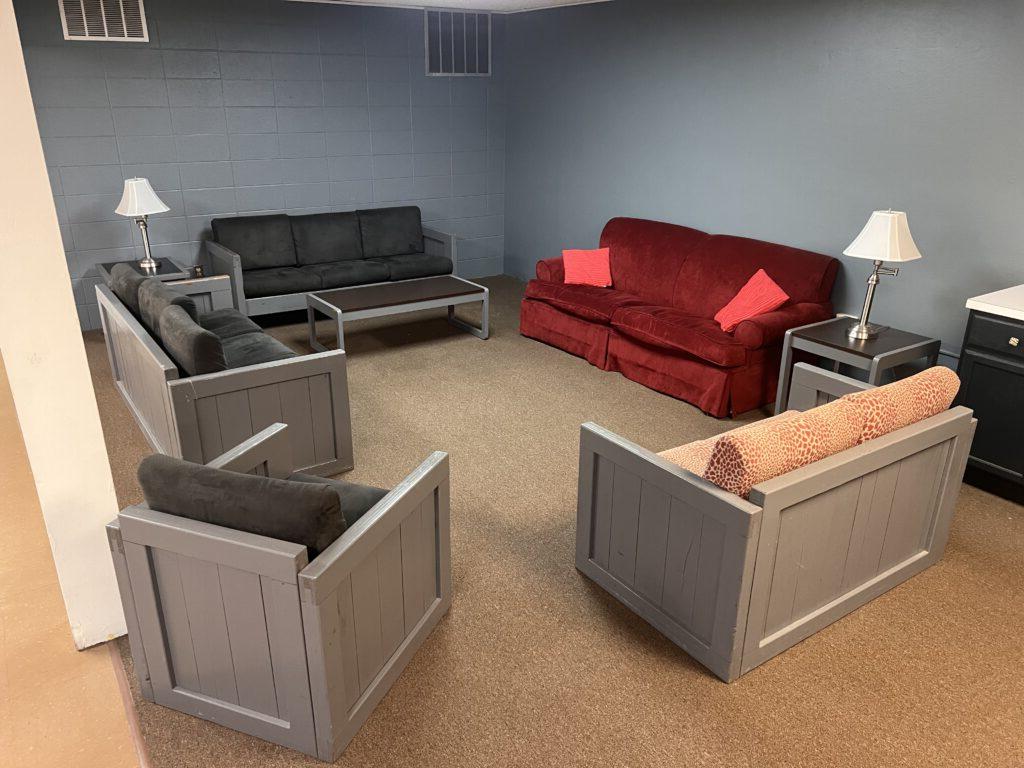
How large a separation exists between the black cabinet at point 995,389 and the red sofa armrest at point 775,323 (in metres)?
1.03

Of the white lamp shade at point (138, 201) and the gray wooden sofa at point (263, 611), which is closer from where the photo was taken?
the gray wooden sofa at point (263, 611)

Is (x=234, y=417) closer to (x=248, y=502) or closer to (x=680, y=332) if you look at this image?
(x=248, y=502)

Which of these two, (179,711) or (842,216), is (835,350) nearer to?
(842,216)

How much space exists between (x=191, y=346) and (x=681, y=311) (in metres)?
3.18

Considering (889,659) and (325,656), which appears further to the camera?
(889,659)

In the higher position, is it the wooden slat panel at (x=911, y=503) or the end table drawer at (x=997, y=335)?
the end table drawer at (x=997, y=335)

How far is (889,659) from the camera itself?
2.61m

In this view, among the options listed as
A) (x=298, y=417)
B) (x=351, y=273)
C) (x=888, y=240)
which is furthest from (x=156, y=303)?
(x=888, y=240)

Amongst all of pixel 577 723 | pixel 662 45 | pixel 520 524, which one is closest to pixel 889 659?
pixel 577 723

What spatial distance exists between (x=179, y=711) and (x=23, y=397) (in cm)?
105

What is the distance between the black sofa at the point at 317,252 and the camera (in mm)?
5844

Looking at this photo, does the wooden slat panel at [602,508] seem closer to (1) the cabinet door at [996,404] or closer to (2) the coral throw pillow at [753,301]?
(1) the cabinet door at [996,404]

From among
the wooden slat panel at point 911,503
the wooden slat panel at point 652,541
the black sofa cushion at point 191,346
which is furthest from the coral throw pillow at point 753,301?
the black sofa cushion at point 191,346

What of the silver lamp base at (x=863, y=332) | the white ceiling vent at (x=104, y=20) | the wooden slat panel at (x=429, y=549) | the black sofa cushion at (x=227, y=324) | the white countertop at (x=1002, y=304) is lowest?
the wooden slat panel at (x=429, y=549)
